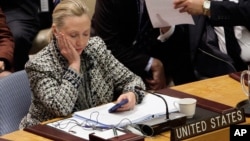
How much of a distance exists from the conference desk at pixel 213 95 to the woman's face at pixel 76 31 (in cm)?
51

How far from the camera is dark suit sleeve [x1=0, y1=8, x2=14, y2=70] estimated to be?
12.7 ft

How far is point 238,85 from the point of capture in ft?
9.36

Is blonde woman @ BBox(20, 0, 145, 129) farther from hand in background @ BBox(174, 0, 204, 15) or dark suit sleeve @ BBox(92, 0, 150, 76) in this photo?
dark suit sleeve @ BBox(92, 0, 150, 76)

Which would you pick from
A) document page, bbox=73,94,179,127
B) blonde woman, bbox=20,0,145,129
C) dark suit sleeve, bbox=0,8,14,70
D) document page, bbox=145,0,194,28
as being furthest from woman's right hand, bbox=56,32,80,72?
dark suit sleeve, bbox=0,8,14,70

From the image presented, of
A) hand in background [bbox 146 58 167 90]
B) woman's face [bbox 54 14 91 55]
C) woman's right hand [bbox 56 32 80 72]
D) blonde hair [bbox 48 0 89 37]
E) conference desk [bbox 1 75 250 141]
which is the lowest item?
hand in background [bbox 146 58 167 90]

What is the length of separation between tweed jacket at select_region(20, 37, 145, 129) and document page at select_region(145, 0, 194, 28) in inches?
18.5

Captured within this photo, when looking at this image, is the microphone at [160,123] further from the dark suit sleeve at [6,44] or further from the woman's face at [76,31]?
the dark suit sleeve at [6,44]

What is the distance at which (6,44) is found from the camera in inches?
155

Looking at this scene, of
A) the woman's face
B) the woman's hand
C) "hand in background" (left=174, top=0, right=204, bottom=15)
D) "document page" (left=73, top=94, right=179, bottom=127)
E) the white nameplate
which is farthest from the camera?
"hand in background" (left=174, top=0, right=204, bottom=15)

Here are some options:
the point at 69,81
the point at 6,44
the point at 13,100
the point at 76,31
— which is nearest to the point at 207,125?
the point at 69,81

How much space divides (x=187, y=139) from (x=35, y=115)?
852 millimetres

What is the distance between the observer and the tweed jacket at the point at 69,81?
2.58 metres

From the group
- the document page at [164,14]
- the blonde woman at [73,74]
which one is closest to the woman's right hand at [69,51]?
the blonde woman at [73,74]

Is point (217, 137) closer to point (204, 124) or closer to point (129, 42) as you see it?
point (204, 124)
